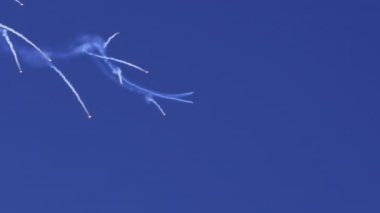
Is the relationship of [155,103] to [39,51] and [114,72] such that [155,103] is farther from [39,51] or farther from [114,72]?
[39,51]

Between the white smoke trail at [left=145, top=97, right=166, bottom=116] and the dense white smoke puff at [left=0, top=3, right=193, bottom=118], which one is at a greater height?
the dense white smoke puff at [left=0, top=3, right=193, bottom=118]

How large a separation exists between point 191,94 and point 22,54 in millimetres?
294

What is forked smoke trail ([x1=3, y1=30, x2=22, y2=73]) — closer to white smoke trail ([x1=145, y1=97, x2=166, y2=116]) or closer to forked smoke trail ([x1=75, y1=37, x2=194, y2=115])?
forked smoke trail ([x1=75, y1=37, x2=194, y2=115])

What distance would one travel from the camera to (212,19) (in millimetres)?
1161

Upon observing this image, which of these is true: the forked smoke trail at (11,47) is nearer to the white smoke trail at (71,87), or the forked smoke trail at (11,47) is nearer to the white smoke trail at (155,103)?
the white smoke trail at (71,87)

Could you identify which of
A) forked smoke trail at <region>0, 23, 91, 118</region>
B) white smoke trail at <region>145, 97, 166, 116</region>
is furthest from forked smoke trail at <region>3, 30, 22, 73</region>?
white smoke trail at <region>145, 97, 166, 116</region>

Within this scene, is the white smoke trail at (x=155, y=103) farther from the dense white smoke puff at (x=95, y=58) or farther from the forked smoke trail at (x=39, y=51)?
the forked smoke trail at (x=39, y=51)

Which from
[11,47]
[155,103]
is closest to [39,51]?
[11,47]

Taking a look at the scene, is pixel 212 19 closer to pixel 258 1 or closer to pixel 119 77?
pixel 258 1

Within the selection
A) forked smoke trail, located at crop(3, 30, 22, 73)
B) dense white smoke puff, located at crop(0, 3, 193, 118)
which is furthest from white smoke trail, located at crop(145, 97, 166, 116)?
forked smoke trail, located at crop(3, 30, 22, 73)

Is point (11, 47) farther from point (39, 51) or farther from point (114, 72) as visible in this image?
point (114, 72)

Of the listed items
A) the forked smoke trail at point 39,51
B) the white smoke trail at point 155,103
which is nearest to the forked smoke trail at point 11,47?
the forked smoke trail at point 39,51

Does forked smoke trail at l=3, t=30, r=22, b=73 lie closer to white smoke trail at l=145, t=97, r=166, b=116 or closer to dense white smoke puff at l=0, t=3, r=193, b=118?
dense white smoke puff at l=0, t=3, r=193, b=118

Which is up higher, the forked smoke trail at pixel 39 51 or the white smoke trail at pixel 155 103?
the forked smoke trail at pixel 39 51
